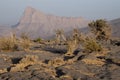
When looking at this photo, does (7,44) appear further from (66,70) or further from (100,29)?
(100,29)

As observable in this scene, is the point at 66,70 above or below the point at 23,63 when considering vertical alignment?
below

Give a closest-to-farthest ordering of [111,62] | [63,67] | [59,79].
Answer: [59,79] < [63,67] < [111,62]

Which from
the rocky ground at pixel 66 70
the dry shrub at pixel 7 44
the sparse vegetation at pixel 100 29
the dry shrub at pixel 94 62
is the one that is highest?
the sparse vegetation at pixel 100 29

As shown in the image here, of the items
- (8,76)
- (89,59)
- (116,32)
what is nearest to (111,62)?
(89,59)

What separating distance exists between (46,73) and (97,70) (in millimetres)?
3691

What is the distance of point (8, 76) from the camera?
23.6m

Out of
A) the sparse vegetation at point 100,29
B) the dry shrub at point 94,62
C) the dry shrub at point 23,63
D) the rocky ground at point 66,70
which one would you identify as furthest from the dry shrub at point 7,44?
the sparse vegetation at point 100,29

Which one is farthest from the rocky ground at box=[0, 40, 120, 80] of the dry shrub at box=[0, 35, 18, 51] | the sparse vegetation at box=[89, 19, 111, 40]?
the sparse vegetation at box=[89, 19, 111, 40]

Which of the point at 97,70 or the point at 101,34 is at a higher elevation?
the point at 101,34

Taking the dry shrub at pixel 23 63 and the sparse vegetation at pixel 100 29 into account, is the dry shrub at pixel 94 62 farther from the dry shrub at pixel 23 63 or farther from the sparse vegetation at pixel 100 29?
the sparse vegetation at pixel 100 29

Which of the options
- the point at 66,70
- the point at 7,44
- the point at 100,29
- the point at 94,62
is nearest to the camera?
the point at 66,70

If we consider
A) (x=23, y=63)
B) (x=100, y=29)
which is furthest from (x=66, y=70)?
(x=100, y=29)

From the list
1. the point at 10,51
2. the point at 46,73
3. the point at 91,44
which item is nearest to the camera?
the point at 46,73

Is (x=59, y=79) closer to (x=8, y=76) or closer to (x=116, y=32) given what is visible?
(x=8, y=76)
